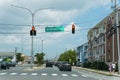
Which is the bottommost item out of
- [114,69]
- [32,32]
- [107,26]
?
[114,69]

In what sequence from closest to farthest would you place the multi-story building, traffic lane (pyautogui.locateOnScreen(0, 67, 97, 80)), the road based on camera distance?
traffic lane (pyautogui.locateOnScreen(0, 67, 97, 80)), the road, the multi-story building

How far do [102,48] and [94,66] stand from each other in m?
22.0

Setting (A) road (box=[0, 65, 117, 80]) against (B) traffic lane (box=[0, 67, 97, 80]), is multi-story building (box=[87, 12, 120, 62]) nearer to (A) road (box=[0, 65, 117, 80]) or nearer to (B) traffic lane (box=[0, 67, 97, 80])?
(A) road (box=[0, 65, 117, 80])

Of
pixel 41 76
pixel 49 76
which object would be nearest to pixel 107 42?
pixel 49 76

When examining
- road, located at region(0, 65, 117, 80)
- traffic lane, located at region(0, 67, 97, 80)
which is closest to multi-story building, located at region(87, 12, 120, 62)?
road, located at region(0, 65, 117, 80)

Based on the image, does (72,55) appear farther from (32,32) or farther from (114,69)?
(32,32)

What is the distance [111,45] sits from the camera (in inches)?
3686

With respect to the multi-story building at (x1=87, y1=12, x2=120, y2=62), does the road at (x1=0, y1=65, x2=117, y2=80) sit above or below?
below

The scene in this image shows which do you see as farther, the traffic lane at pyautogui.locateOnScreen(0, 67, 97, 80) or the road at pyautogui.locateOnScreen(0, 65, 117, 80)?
the road at pyautogui.locateOnScreen(0, 65, 117, 80)

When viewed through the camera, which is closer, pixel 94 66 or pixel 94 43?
pixel 94 66

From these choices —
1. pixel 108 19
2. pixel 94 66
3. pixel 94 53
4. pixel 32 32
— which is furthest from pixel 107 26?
pixel 32 32

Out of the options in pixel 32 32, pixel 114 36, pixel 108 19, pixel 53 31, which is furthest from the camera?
pixel 108 19

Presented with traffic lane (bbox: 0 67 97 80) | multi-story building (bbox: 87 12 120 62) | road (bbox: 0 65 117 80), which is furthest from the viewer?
multi-story building (bbox: 87 12 120 62)

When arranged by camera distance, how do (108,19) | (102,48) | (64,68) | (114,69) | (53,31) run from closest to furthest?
(53,31) < (114,69) < (64,68) < (108,19) < (102,48)
